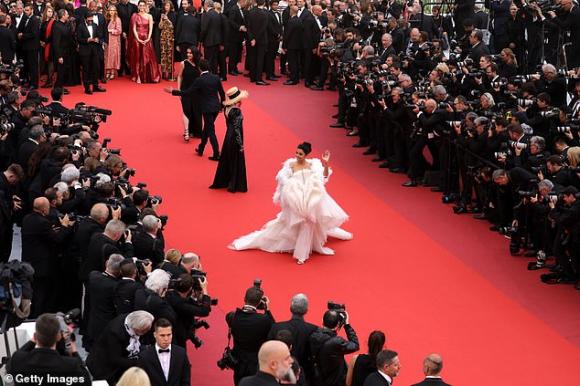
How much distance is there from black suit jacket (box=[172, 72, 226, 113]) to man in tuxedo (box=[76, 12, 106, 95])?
464 cm

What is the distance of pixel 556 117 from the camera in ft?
49.9

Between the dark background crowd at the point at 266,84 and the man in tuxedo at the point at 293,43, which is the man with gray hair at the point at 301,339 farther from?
the man in tuxedo at the point at 293,43

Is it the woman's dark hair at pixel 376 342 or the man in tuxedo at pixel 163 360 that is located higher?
the woman's dark hair at pixel 376 342

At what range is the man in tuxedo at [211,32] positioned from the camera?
2348cm

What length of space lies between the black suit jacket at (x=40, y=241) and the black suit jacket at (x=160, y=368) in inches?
121

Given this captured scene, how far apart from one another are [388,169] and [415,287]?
513cm

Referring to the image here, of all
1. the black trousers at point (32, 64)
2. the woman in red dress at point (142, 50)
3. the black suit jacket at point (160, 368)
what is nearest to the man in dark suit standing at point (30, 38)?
A: the black trousers at point (32, 64)

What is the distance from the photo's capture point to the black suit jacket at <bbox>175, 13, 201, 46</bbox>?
2342 cm

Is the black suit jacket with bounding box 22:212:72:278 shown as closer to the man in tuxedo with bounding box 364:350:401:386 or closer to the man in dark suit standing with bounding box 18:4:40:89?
the man in tuxedo with bounding box 364:350:401:386

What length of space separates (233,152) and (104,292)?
6955mm

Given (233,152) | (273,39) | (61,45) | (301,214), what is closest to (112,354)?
(301,214)

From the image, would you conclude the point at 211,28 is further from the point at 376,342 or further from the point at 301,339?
the point at 376,342

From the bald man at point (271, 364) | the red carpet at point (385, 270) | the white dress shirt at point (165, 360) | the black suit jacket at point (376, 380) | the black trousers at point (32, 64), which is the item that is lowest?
the red carpet at point (385, 270)

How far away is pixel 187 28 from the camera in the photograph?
2345 cm
